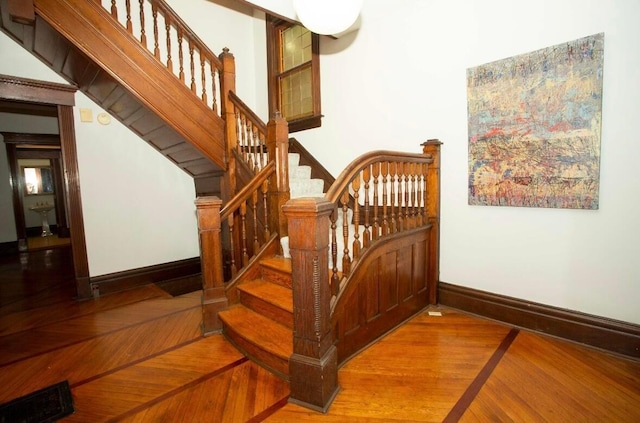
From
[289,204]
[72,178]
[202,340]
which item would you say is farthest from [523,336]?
[72,178]

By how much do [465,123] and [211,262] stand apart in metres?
2.55

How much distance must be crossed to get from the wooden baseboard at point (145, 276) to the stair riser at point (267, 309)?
6.64 ft

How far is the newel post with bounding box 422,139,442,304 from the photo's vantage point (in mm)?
2754

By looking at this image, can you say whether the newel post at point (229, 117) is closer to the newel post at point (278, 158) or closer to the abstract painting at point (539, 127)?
the newel post at point (278, 158)

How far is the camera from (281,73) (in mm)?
4500

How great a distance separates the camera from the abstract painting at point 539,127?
200 cm

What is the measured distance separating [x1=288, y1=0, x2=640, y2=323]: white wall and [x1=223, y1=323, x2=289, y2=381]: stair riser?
72.3 inches

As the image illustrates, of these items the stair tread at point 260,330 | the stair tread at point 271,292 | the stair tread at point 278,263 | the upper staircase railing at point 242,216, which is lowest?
the stair tread at point 260,330

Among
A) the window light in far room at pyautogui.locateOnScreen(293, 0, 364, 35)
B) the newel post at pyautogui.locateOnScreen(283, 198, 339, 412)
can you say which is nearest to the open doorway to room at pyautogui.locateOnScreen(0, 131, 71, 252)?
the window light in far room at pyautogui.locateOnScreen(293, 0, 364, 35)

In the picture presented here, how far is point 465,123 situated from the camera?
2605 millimetres

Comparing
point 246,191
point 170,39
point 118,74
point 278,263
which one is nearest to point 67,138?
point 118,74

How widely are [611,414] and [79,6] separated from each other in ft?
15.4

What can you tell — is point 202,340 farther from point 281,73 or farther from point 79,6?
point 281,73

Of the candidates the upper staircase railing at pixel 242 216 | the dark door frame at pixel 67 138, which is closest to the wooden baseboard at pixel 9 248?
the dark door frame at pixel 67 138
